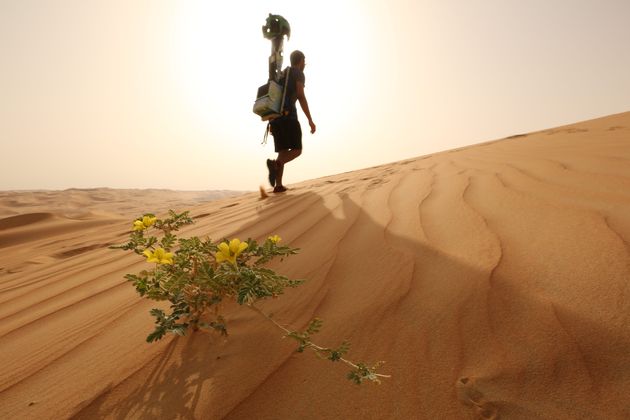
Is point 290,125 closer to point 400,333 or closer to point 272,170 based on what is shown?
point 272,170

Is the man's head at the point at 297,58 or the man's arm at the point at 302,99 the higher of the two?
the man's head at the point at 297,58

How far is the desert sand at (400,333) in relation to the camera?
70 cm

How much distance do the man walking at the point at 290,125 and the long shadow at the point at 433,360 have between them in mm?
3003

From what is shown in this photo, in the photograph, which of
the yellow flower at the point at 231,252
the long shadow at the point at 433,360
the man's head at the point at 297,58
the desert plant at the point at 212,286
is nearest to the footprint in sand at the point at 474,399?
the long shadow at the point at 433,360

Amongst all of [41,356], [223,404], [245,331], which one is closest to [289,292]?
[245,331]

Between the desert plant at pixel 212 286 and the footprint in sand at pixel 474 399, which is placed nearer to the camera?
the footprint in sand at pixel 474 399

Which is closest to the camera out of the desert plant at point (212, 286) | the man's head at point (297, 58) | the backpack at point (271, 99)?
the desert plant at point (212, 286)

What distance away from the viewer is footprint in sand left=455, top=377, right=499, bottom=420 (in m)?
0.64

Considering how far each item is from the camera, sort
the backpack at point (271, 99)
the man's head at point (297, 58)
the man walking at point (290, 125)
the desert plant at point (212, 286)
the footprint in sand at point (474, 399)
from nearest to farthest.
Result: the footprint in sand at point (474, 399) → the desert plant at point (212, 286) → the backpack at point (271, 99) → the man walking at point (290, 125) → the man's head at point (297, 58)

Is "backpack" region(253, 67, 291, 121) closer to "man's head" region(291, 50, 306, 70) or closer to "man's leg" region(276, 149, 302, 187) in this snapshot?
"man's head" region(291, 50, 306, 70)

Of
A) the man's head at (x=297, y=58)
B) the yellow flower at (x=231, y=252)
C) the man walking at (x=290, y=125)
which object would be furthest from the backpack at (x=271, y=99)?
the yellow flower at (x=231, y=252)

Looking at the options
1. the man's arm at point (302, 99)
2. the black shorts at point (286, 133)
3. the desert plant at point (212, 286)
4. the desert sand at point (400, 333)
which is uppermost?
the man's arm at point (302, 99)

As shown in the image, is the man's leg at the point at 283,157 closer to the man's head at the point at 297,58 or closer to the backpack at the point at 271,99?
the backpack at the point at 271,99

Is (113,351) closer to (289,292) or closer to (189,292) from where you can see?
(189,292)
